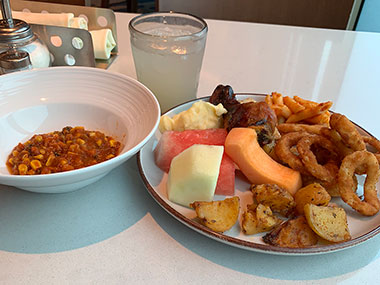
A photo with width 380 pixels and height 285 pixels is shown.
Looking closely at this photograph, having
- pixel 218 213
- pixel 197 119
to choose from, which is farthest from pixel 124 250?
pixel 197 119

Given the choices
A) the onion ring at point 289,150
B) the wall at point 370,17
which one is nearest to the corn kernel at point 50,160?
the onion ring at point 289,150

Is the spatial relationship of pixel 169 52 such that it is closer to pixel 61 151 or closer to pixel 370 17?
pixel 61 151

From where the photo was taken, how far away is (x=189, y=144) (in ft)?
3.29

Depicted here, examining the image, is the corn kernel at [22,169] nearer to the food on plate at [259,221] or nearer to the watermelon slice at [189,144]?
the watermelon slice at [189,144]

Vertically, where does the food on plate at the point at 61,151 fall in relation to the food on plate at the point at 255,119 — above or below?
below

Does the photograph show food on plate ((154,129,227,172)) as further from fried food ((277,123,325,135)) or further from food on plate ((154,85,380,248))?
fried food ((277,123,325,135))

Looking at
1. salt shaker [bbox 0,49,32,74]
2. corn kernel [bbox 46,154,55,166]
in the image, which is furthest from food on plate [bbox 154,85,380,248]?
salt shaker [bbox 0,49,32,74]

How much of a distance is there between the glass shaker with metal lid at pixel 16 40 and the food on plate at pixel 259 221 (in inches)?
35.1

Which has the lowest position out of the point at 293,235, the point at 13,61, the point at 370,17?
the point at 370,17

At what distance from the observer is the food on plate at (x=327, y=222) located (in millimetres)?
778

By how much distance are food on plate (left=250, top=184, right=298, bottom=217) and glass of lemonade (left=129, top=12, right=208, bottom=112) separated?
1.86 feet

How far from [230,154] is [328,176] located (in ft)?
0.82

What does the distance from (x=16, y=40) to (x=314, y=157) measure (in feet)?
3.38

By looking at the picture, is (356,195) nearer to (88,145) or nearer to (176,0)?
(88,145)
